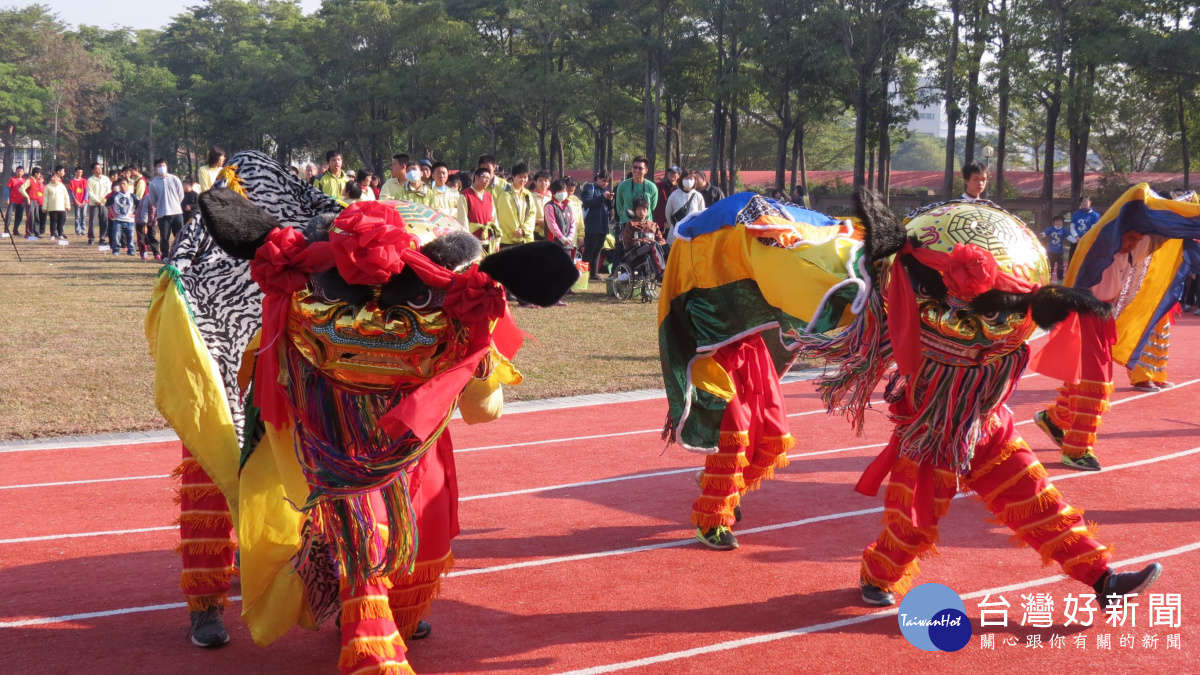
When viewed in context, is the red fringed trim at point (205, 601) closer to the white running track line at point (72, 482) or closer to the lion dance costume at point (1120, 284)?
the white running track line at point (72, 482)

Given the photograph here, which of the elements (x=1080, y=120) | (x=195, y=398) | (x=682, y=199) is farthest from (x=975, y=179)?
(x=1080, y=120)

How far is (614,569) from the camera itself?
4969 mm

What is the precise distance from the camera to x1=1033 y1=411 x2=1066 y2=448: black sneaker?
725cm

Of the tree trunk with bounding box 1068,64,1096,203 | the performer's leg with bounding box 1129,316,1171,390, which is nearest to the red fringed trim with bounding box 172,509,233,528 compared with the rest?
the performer's leg with bounding box 1129,316,1171,390

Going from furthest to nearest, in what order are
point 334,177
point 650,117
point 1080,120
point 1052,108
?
1. point 650,117
2. point 1052,108
3. point 1080,120
4. point 334,177

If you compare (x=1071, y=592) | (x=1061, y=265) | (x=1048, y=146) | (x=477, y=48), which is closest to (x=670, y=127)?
(x=477, y=48)

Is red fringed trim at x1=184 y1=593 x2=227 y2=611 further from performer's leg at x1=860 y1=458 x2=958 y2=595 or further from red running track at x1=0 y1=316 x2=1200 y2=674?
performer's leg at x1=860 y1=458 x2=958 y2=595

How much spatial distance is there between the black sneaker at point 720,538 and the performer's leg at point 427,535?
1921mm

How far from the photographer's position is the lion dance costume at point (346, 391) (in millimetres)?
2990

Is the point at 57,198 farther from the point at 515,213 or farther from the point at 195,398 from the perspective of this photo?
the point at 195,398

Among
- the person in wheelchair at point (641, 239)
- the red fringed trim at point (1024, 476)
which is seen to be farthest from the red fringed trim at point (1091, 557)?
the person in wheelchair at point (641, 239)

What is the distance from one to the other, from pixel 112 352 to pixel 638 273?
7.71 meters

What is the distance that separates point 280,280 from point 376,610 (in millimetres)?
1103

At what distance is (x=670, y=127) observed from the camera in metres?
40.2
